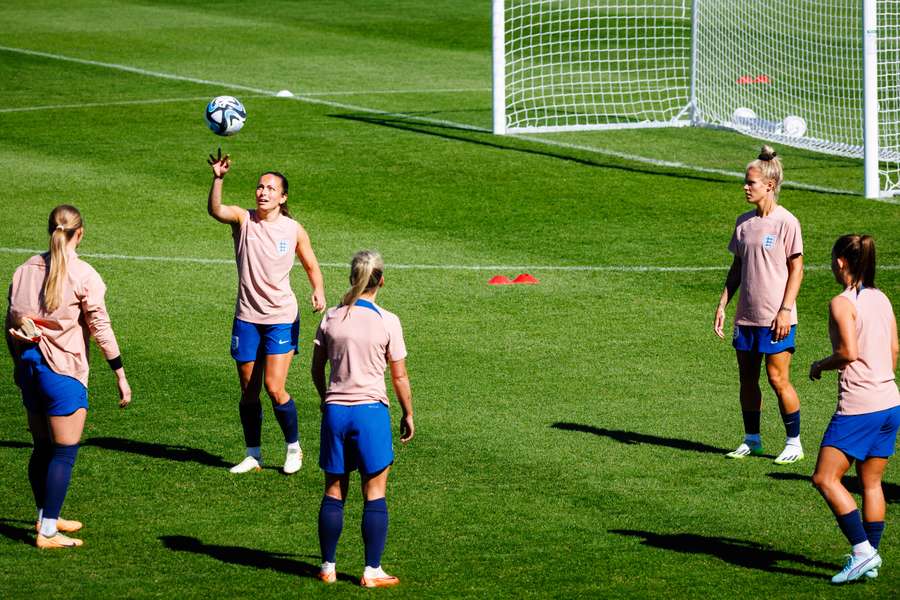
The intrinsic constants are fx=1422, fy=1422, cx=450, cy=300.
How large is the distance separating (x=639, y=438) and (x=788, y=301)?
1.72 m

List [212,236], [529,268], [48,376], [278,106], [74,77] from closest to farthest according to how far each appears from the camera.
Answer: [48,376] < [529,268] < [212,236] < [278,106] < [74,77]

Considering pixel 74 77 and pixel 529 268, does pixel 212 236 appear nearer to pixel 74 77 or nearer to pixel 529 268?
pixel 529 268

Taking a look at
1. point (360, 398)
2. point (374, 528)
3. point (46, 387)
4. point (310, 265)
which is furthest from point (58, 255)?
point (374, 528)

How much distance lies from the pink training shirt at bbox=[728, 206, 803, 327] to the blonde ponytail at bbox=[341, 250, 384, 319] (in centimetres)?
351

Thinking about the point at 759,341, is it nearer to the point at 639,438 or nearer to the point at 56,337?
the point at 639,438

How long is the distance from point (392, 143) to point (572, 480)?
604 inches

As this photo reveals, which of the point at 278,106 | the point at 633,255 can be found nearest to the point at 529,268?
the point at 633,255

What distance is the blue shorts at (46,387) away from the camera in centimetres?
875

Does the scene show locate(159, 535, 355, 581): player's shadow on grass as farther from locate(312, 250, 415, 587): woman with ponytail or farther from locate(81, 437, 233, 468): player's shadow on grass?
locate(81, 437, 233, 468): player's shadow on grass

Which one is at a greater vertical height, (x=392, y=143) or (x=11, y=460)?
(x=392, y=143)

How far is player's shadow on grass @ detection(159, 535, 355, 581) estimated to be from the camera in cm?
859

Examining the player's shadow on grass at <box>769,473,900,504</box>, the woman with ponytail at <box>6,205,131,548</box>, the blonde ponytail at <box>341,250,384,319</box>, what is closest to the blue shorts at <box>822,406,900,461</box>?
the player's shadow on grass at <box>769,473,900,504</box>

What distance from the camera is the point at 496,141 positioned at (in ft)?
83.3

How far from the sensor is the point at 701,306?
1552 centimetres
